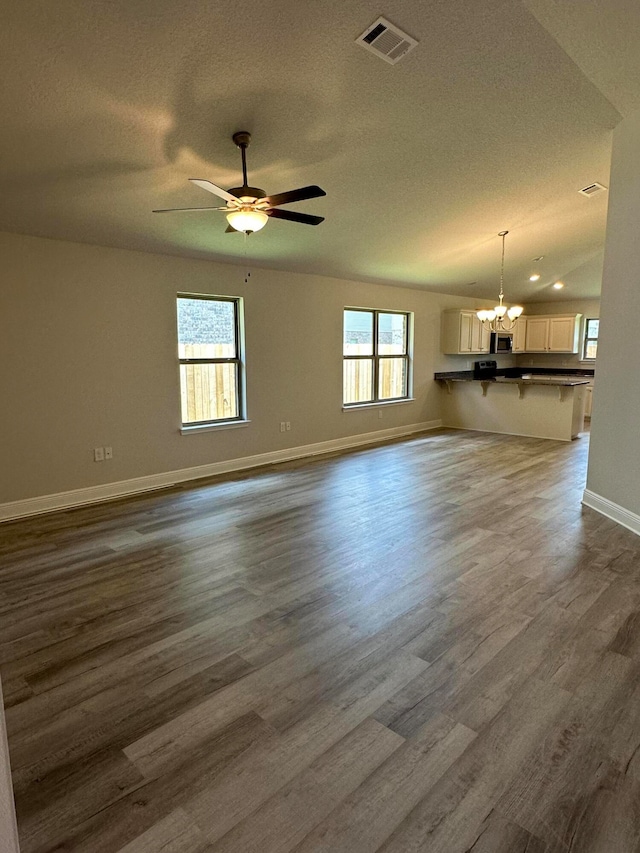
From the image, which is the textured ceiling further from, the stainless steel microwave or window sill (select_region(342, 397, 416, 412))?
the stainless steel microwave

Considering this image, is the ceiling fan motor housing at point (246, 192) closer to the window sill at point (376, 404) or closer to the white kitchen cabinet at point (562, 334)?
the window sill at point (376, 404)

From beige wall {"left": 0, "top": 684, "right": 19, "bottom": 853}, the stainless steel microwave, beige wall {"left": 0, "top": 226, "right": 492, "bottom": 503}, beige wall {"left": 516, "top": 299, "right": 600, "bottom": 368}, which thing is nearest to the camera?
beige wall {"left": 0, "top": 684, "right": 19, "bottom": 853}

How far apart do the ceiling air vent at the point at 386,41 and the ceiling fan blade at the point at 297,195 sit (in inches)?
32.2

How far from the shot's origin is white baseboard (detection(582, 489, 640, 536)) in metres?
3.70

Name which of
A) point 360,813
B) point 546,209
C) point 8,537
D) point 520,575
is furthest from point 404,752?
point 546,209

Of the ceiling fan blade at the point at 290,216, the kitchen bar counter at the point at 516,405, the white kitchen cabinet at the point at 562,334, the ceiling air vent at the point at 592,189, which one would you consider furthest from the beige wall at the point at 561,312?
the ceiling fan blade at the point at 290,216

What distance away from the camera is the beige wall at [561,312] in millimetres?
10312

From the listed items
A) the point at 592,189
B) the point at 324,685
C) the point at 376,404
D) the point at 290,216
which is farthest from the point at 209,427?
the point at 592,189

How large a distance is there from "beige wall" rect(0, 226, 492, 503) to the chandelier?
7.39 feet

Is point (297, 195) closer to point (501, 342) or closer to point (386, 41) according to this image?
point (386, 41)

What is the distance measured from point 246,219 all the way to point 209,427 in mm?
2922

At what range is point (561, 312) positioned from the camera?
10.6m

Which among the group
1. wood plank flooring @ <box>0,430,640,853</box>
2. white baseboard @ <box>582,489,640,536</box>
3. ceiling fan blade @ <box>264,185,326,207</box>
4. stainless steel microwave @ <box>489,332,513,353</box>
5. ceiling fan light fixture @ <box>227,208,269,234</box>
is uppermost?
ceiling fan blade @ <box>264,185,326,207</box>

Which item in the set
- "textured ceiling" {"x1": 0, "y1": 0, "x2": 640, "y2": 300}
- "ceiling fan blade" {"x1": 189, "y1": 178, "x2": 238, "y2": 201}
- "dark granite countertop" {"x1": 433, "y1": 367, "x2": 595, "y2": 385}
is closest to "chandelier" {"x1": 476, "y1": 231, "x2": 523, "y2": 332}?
"dark granite countertop" {"x1": 433, "y1": 367, "x2": 595, "y2": 385}
